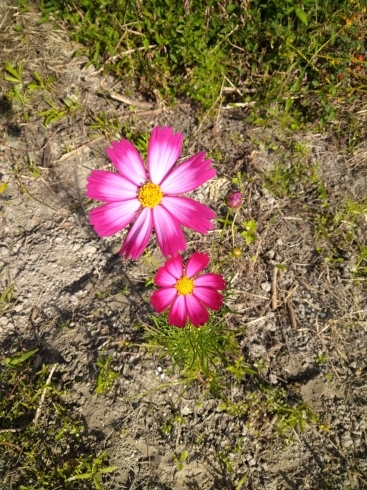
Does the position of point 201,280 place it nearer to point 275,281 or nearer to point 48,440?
point 275,281

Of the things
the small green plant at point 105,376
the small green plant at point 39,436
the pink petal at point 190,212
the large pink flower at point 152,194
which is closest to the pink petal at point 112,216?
the large pink flower at point 152,194

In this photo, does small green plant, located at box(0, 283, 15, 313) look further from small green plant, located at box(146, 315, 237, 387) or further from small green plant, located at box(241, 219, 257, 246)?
small green plant, located at box(241, 219, 257, 246)

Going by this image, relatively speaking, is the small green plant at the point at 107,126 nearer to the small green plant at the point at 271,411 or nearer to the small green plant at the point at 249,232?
the small green plant at the point at 249,232

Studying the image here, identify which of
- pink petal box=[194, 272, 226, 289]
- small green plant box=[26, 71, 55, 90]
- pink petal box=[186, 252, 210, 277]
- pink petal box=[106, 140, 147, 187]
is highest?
small green plant box=[26, 71, 55, 90]

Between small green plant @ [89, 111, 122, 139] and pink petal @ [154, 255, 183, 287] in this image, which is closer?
pink petal @ [154, 255, 183, 287]

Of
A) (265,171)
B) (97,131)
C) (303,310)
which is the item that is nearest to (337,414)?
(303,310)

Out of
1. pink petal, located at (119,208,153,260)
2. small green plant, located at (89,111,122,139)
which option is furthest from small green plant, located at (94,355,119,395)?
small green plant, located at (89,111,122,139)
